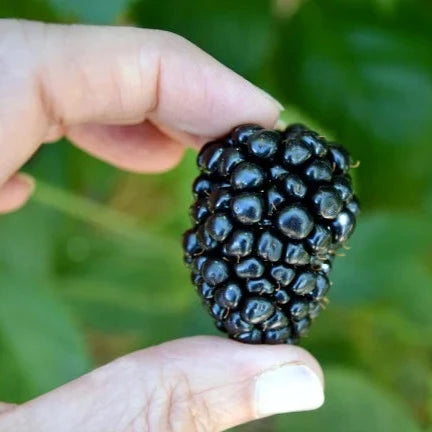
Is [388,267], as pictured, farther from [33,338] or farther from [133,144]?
[33,338]

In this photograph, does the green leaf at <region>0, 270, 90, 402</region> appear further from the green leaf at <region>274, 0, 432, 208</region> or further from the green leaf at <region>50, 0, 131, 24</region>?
the green leaf at <region>274, 0, 432, 208</region>

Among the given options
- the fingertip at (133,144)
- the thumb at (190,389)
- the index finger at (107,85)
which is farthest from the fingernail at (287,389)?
the fingertip at (133,144)

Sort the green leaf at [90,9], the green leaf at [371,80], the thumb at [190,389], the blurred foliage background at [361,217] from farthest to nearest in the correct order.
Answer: the green leaf at [371,80] < the blurred foliage background at [361,217] < the green leaf at [90,9] < the thumb at [190,389]

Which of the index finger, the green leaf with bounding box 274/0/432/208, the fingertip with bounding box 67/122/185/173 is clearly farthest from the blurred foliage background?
the index finger

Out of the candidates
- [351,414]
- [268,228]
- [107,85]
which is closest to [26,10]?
[107,85]

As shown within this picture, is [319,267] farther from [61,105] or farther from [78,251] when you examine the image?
[78,251]

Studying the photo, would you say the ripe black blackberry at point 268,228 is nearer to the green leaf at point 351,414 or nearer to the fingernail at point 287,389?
the fingernail at point 287,389

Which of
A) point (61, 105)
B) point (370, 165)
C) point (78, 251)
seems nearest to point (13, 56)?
point (61, 105)
